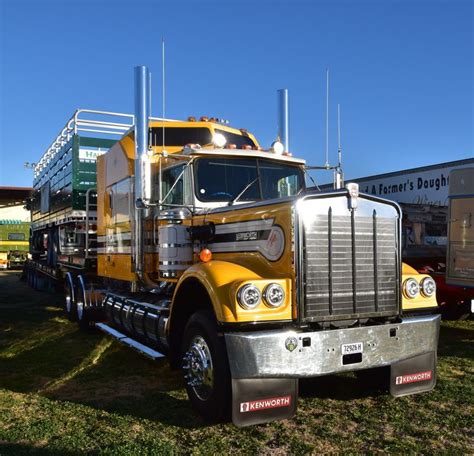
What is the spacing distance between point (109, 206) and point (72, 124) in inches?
126

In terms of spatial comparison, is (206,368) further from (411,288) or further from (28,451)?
(411,288)

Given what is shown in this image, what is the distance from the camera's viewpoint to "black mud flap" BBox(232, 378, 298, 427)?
393 cm

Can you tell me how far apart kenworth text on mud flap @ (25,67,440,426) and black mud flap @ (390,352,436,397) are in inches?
0.5

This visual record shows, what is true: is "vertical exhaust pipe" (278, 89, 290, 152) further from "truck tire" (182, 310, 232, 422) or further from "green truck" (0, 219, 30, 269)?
"green truck" (0, 219, 30, 269)

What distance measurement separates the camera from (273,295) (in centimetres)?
412

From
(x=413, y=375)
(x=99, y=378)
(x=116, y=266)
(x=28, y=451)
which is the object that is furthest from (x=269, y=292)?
(x=116, y=266)

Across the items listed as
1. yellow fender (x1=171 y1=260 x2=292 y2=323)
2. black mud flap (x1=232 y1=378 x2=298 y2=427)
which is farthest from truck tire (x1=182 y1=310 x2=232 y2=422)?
yellow fender (x1=171 y1=260 x2=292 y2=323)

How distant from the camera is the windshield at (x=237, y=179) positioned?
18.6ft

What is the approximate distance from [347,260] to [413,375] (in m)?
1.31

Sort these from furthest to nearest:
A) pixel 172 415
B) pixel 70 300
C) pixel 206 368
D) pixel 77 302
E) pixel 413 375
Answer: pixel 70 300, pixel 77 302, pixel 413 375, pixel 172 415, pixel 206 368

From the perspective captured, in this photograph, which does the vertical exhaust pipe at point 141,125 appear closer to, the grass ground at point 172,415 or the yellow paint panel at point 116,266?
the yellow paint panel at point 116,266

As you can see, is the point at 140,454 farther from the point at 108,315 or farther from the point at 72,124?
the point at 72,124

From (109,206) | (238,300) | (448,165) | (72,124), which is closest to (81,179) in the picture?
(72,124)

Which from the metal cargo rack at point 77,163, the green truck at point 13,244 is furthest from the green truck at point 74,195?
the green truck at point 13,244
